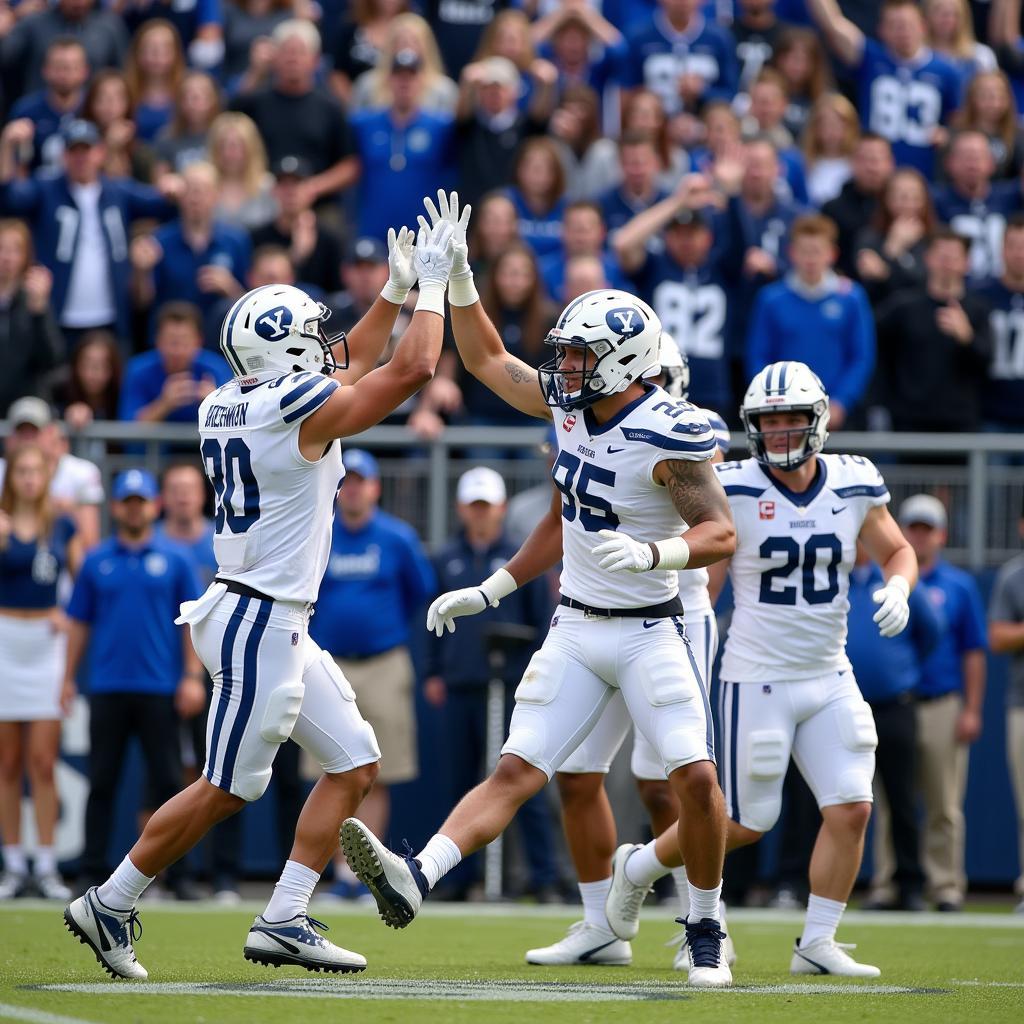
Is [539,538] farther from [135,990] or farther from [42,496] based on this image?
[42,496]

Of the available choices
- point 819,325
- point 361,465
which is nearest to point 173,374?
point 361,465

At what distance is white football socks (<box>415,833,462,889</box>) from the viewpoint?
227 inches

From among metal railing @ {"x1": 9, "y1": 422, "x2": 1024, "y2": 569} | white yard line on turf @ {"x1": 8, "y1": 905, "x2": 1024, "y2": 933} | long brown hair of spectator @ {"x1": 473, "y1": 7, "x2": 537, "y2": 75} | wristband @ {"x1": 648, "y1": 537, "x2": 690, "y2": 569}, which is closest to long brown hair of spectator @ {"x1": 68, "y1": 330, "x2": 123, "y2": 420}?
metal railing @ {"x1": 9, "y1": 422, "x2": 1024, "y2": 569}

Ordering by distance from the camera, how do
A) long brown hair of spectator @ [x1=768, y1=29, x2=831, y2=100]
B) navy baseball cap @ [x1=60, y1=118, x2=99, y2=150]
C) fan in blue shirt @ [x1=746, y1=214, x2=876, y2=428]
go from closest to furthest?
fan in blue shirt @ [x1=746, y1=214, x2=876, y2=428]
navy baseball cap @ [x1=60, y1=118, x2=99, y2=150]
long brown hair of spectator @ [x1=768, y1=29, x2=831, y2=100]

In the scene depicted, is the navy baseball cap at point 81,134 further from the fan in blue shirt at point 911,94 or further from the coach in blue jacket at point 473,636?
the fan in blue shirt at point 911,94

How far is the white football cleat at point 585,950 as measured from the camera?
6875mm

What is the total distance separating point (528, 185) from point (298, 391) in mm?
6217

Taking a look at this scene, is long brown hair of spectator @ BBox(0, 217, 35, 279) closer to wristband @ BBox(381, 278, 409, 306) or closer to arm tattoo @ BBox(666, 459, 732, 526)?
wristband @ BBox(381, 278, 409, 306)

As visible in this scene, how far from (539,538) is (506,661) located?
151 inches

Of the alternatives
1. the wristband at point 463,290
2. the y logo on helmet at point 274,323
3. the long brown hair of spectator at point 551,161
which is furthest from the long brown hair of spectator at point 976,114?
the y logo on helmet at point 274,323

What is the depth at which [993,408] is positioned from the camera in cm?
1154

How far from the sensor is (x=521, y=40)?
41.6 feet

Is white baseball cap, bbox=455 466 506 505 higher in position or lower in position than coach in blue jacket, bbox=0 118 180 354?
lower

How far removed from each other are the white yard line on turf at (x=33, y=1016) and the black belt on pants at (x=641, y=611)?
218cm
